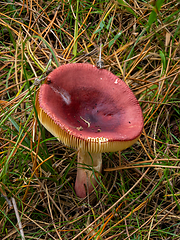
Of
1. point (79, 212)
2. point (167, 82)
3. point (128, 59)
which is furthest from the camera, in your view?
point (128, 59)

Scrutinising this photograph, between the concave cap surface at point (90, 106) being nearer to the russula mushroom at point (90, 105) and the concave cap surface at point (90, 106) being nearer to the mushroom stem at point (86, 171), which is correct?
the russula mushroom at point (90, 105)

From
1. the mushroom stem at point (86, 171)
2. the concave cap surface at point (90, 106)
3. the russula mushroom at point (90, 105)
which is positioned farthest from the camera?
the mushroom stem at point (86, 171)

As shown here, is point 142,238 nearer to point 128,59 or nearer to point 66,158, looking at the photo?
point 66,158

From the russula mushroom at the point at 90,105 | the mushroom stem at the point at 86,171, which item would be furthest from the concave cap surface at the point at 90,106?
the mushroom stem at the point at 86,171

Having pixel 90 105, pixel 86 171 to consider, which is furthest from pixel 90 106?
pixel 86 171

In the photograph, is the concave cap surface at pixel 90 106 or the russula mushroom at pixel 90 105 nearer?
the concave cap surface at pixel 90 106

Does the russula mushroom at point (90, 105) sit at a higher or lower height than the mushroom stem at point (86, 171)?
higher

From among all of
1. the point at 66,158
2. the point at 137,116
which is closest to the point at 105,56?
the point at 137,116

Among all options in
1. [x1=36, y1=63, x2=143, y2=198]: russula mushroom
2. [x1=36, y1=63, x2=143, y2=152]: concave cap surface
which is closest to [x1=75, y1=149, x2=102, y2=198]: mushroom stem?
[x1=36, y1=63, x2=143, y2=198]: russula mushroom

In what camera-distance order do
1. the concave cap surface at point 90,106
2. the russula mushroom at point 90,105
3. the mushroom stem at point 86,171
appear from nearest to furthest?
the concave cap surface at point 90,106, the russula mushroom at point 90,105, the mushroom stem at point 86,171
